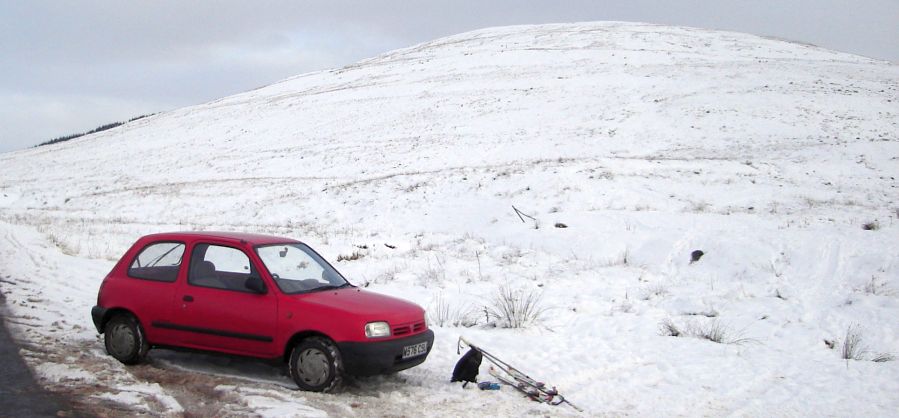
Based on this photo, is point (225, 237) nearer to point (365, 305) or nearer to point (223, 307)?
point (223, 307)

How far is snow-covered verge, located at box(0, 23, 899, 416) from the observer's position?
6957 millimetres

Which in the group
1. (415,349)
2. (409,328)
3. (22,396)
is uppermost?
(409,328)

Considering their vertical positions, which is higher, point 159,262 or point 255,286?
point 159,262

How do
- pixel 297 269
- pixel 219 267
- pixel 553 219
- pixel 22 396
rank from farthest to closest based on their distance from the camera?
pixel 553 219
pixel 297 269
pixel 219 267
pixel 22 396

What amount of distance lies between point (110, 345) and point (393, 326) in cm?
327

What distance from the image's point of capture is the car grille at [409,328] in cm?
645

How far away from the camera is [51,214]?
28.4 metres

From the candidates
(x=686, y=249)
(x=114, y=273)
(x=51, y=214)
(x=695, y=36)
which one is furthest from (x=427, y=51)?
(x=114, y=273)

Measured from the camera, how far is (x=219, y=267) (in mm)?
6938

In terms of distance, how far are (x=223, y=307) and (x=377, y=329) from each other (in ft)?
5.43

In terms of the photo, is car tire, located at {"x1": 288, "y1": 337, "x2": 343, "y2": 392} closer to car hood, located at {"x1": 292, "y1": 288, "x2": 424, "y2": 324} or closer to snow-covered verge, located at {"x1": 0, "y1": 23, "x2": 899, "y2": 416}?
snow-covered verge, located at {"x1": 0, "y1": 23, "x2": 899, "y2": 416}

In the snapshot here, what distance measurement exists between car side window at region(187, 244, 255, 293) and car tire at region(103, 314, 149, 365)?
85cm

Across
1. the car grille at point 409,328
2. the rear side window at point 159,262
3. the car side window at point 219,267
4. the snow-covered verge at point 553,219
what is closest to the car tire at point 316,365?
the snow-covered verge at point 553,219

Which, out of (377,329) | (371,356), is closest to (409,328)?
(377,329)
